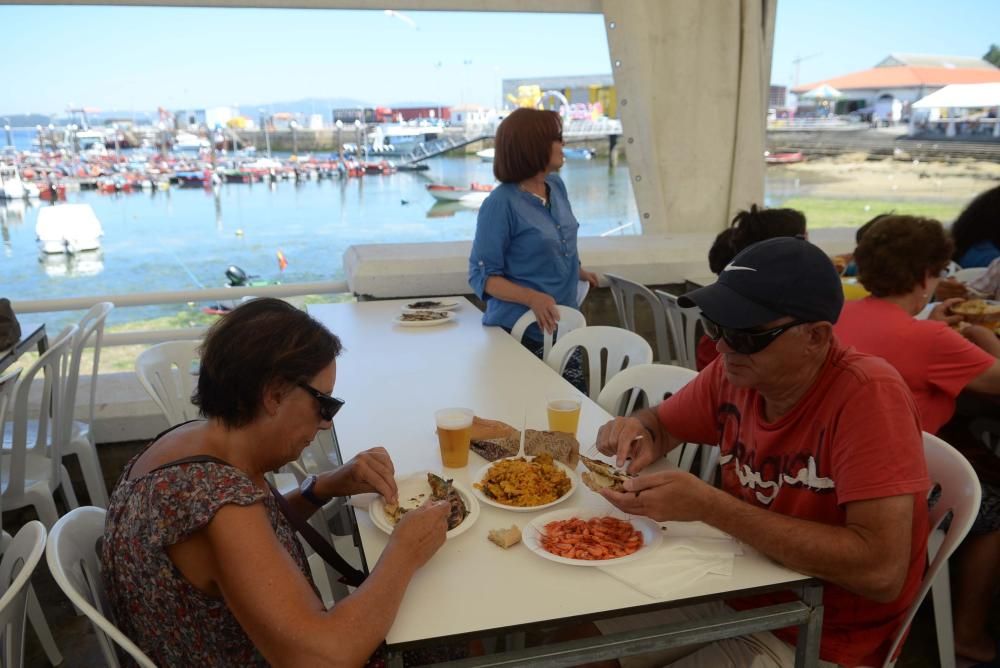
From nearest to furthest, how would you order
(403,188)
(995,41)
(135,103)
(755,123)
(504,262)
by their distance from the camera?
(504,262)
(755,123)
(995,41)
(135,103)
(403,188)

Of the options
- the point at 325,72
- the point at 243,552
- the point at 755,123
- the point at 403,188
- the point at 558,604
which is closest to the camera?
the point at 243,552

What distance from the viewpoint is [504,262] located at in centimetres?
315

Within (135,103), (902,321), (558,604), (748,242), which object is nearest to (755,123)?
(748,242)

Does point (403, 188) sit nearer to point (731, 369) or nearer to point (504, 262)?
point (504, 262)

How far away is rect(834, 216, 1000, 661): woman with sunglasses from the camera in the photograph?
1979mm

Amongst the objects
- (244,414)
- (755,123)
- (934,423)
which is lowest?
(934,423)

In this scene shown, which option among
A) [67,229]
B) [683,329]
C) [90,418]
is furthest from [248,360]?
[67,229]

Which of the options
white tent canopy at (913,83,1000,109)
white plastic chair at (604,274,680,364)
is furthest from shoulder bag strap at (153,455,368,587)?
white tent canopy at (913,83,1000,109)

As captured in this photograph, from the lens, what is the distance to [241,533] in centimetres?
109

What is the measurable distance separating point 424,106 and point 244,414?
8.25 meters

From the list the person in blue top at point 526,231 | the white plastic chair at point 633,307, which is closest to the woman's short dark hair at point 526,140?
the person in blue top at point 526,231

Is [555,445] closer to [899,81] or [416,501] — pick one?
[416,501]

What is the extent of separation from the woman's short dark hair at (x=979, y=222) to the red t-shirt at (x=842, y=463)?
2954 mm

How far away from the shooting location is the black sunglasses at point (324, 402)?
1288 mm
